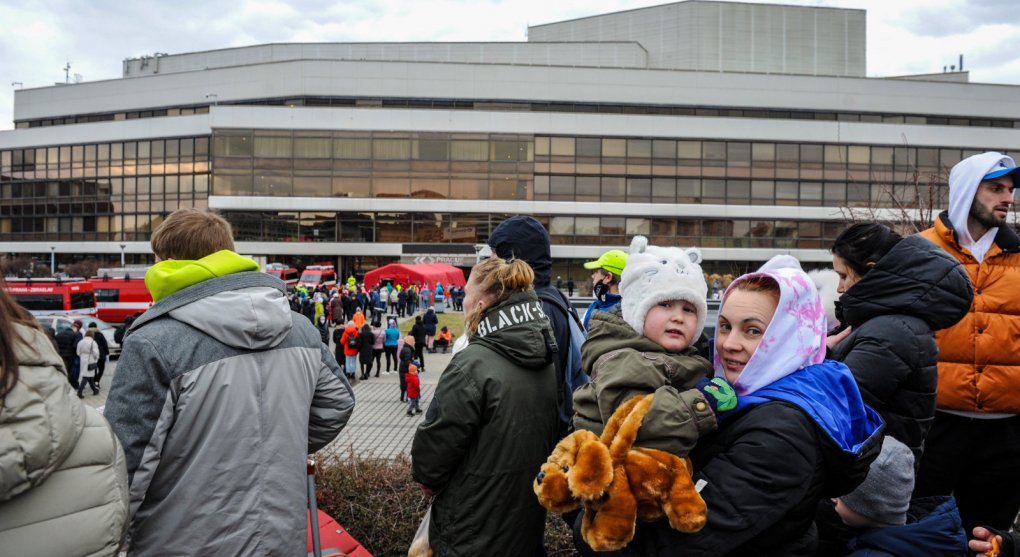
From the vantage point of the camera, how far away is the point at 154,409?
214 cm

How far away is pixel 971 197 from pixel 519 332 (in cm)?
269

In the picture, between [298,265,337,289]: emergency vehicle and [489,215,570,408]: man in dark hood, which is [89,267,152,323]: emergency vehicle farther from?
[489,215,570,408]: man in dark hood

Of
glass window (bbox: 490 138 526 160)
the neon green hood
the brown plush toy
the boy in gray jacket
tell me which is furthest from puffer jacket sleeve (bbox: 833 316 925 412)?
glass window (bbox: 490 138 526 160)

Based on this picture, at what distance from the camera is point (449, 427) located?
101 inches

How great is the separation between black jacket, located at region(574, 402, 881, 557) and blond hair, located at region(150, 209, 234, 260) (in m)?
2.05

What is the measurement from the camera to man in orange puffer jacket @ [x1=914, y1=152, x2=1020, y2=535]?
3.09 meters

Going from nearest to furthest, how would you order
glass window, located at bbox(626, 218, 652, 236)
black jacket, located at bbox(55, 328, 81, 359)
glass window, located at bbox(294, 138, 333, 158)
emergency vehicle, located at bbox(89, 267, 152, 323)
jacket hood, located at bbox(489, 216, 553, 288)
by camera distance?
jacket hood, located at bbox(489, 216, 553, 288)
black jacket, located at bbox(55, 328, 81, 359)
emergency vehicle, located at bbox(89, 267, 152, 323)
glass window, located at bbox(294, 138, 333, 158)
glass window, located at bbox(626, 218, 652, 236)

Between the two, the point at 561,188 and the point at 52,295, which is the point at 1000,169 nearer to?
the point at 52,295

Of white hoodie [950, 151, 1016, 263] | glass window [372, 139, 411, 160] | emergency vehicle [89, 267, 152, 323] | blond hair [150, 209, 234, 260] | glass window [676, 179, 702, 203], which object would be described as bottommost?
emergency vehicle [89, 267, 152, 323]

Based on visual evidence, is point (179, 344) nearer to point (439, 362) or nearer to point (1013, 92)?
point (439, 362)

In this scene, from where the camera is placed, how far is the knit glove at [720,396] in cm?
186

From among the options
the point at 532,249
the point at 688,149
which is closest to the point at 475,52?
the point at 688,149

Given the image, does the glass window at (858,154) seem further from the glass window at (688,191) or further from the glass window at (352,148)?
the glass window at (352,148)

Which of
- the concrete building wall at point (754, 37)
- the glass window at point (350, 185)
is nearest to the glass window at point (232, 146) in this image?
the glass window at point (350, 185)
